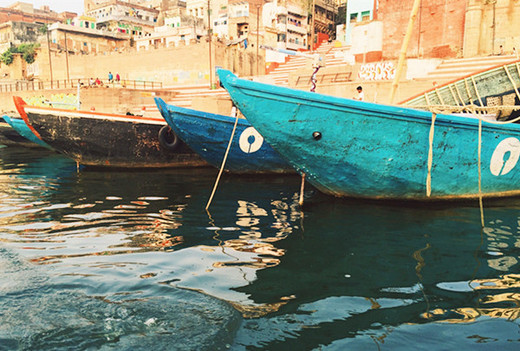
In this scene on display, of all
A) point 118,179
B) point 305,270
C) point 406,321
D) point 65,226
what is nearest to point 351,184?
point 305,270

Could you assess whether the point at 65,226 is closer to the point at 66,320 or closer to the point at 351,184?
the point at 66,320

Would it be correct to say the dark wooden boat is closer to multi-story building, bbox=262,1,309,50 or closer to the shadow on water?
the shadow on water

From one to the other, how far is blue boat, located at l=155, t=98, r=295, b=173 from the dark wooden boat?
140 cm

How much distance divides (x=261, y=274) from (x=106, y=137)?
8.16m

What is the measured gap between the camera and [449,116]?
595 centimetres

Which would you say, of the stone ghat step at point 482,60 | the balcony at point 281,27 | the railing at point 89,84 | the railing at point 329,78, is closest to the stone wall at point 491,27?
the stone ghat step at point 482,60

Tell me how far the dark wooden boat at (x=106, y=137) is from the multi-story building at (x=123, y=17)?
5103 centimetres

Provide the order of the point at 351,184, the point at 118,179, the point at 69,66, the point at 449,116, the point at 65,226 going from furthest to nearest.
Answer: the point at 69,66
the point at 118,179
the point at 351,184
the point at 449,116
the point at 65,226

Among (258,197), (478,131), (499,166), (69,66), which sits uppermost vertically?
(69,66)

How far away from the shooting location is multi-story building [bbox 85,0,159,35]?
55562 millimetres

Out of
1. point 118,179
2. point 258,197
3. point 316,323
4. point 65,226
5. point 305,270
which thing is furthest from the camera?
point 118,179

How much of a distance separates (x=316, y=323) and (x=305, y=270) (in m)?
1.05

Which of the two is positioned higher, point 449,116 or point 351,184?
point 449,116

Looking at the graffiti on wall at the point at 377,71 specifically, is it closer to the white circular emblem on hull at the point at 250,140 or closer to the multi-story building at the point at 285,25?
the white circular emblem on hull at the point at 250,140
